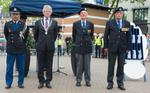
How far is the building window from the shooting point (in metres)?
61.2

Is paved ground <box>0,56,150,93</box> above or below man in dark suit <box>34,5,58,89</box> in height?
below

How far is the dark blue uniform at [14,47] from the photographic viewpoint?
12992 millimetres

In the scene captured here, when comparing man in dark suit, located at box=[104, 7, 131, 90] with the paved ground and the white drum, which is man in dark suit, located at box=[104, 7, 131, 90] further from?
the white drum

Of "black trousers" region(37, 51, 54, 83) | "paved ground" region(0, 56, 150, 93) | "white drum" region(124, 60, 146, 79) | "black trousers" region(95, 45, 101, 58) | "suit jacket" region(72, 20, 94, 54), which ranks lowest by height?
"black trousers" region(95, 45, 101, 58)

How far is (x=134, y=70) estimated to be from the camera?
15625mm

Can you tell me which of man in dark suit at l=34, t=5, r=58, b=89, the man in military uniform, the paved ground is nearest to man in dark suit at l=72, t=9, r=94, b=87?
the paved ground

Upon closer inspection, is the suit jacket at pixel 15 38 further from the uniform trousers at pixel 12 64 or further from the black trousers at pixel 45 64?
the black trousers at pixel 45 64

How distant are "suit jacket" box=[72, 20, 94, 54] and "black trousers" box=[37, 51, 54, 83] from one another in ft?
2.94

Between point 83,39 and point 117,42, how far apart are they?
108 cm

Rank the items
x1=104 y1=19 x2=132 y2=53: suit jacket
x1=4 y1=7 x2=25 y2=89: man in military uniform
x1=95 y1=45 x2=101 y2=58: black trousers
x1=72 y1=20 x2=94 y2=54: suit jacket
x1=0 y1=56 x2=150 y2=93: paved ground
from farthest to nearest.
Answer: x1=95 y1=45 x2=101 y2=58: black trousers
x1=72 y1=20 x2=94 y2=54: suit jacket
x1=104 y1=19 x2=132 y2=53: suit jacket
x1=4 y1=7 x2=25 y2=89: man in military uniform
x1=0 y1=56 x2=150 y2=93: paved ground

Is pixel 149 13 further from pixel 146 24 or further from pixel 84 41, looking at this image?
pixel 84 41

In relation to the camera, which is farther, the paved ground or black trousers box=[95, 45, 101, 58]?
black trousers box=[95, 45, 101, 58]

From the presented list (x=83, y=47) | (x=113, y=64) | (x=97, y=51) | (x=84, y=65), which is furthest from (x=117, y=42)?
(x=97, y=51)

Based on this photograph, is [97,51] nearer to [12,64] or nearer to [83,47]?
[83,47]
